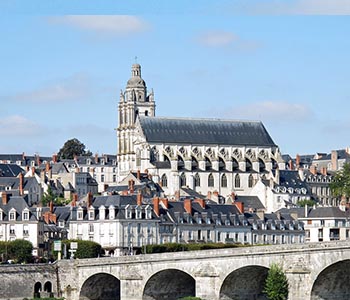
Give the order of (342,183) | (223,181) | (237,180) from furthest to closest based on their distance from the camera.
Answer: (237,180) < (223,181) < (342,183)

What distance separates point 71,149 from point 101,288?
91.7 m

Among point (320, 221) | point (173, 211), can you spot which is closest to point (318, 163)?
point (320, 221)

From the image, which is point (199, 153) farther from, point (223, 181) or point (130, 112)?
point (130, 112)

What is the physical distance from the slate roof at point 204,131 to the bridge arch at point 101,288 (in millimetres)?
64149

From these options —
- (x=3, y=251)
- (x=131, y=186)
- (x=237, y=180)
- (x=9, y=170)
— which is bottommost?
(x=3, y=251)

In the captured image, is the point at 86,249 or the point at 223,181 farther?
the point at 223,181

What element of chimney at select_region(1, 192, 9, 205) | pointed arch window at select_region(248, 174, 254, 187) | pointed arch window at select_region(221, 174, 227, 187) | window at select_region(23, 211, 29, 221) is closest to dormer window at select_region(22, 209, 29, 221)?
window at select_region(23, 211, 29, 221)

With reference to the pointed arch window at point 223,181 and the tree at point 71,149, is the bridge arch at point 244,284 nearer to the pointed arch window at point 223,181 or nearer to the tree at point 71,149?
the pointed arch window at point 223,181

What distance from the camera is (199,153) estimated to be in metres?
139

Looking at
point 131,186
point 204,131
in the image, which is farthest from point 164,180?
point 131,186

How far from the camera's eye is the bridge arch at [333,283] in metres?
59.5

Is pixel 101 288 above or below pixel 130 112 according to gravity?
below

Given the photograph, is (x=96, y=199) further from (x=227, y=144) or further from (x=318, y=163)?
(x=318, y=163)

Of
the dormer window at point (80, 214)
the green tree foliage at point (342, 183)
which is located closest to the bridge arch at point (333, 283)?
the dormer window at point (80, 214)
